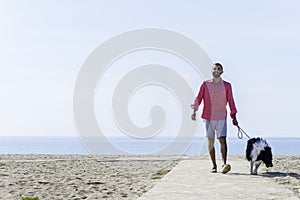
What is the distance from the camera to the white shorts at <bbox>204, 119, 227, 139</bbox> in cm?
1144

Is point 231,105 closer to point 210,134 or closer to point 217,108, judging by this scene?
point 217,108

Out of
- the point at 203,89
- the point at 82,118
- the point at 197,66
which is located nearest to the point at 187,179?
the point at 203,89

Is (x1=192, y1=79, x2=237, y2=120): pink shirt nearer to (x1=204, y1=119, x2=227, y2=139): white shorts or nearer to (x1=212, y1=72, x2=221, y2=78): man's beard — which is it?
(x1=204, y1=119, x2=227, y2=139): white shorts

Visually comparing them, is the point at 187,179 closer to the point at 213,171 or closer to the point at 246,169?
the point at 213,171

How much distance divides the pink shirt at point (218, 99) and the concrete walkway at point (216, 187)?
3.97ft

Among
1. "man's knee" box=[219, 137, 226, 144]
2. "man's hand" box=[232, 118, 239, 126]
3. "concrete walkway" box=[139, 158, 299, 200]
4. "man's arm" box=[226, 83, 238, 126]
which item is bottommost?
"concrete walkway" box=[139, 158, 299, 200]

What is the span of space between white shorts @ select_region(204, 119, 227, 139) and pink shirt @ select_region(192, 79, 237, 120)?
83 millimetres

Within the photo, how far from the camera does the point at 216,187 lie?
8.87m

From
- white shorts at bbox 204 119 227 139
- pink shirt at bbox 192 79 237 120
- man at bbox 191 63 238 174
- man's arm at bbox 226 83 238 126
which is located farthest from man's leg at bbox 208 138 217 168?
man's arm at bbox 226 83 238 126

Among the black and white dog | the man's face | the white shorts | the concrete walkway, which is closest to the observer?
the concrete walkway

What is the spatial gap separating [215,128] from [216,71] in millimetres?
1193

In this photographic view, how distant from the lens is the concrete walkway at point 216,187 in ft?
25.8

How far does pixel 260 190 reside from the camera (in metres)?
8.53

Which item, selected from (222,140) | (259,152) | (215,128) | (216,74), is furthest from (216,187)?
(216,74)
